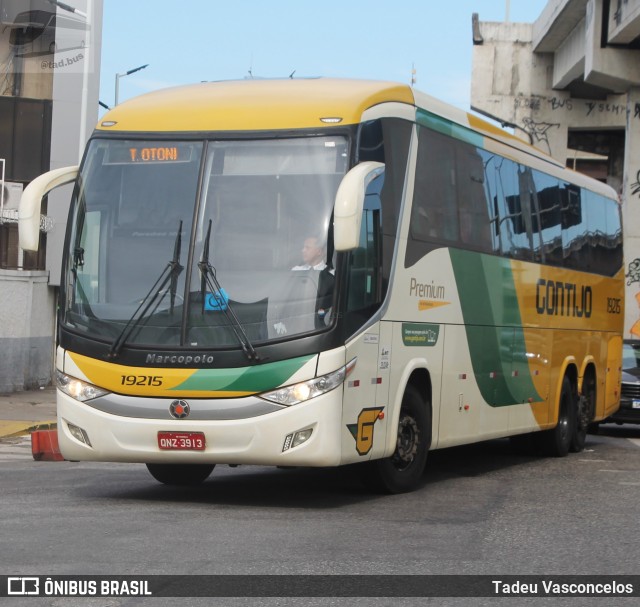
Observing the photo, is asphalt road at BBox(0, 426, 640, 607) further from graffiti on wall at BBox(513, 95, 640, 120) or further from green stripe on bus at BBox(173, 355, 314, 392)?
graffiti on wall at BBox(513, 95, 640, 120)

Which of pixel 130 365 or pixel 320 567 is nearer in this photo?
pixel 320 567

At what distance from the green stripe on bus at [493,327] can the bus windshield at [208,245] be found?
2.63 meters

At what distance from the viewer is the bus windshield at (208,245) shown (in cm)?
1020

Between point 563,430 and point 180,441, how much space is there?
26.9ft

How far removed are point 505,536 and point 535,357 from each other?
6685 millimetres

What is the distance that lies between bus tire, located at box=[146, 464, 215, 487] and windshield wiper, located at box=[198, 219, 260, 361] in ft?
7.71

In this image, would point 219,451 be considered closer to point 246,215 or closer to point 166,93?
point 246,215

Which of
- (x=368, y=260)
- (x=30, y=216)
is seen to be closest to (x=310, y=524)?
(x=368, y=260)

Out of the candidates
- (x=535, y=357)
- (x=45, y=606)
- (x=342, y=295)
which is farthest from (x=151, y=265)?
(x=535, y=357)

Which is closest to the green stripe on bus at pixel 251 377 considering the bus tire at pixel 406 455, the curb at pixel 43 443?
the bus tire at pixel 406 455

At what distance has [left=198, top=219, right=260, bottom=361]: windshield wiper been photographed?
10086 millimetres

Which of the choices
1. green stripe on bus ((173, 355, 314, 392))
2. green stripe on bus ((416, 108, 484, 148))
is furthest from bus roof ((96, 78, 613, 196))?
green stripe on bus ((173, 355, 314, 392))

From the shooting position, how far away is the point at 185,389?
10.2 meters

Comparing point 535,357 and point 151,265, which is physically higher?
point 151,265
